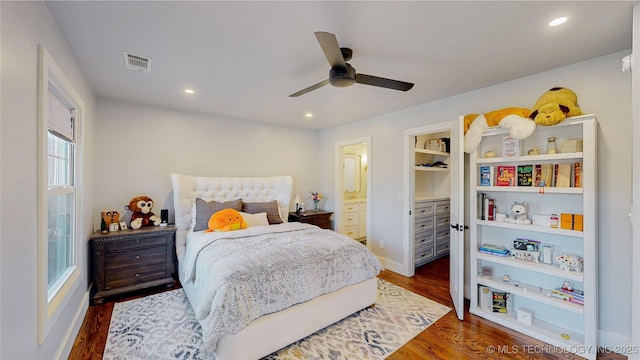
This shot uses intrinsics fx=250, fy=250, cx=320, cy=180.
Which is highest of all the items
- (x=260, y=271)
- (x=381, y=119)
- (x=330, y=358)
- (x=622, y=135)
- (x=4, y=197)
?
(x=381, y=119)

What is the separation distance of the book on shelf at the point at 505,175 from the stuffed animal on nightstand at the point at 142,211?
4.11 m

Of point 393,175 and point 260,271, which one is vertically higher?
point 393,175

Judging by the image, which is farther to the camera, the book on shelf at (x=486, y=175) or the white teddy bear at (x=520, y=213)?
the book on shelf at (x=486, y=175)

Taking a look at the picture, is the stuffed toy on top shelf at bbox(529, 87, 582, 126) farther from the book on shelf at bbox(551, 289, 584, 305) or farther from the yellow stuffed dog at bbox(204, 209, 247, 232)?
the yellow stuffed dog at bbox(204, 209, 247, 232)

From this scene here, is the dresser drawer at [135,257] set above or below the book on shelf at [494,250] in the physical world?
below

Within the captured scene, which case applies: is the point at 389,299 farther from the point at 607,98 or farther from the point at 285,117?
the point at 285,117

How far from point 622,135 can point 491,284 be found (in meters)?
1.66

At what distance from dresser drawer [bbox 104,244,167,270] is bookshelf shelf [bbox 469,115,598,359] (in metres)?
3.63

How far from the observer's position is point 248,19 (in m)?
1.62

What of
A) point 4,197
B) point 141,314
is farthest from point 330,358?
point 4,197

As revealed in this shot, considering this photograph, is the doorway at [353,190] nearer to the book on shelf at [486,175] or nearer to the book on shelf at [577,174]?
the book on shelf at [486,175]

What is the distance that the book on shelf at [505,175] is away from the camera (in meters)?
2.49

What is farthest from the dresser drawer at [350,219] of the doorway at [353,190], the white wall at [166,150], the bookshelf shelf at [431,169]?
the bookshelf shelf at [431,169]

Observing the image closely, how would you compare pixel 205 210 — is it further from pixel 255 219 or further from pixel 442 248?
pixel 442 248
